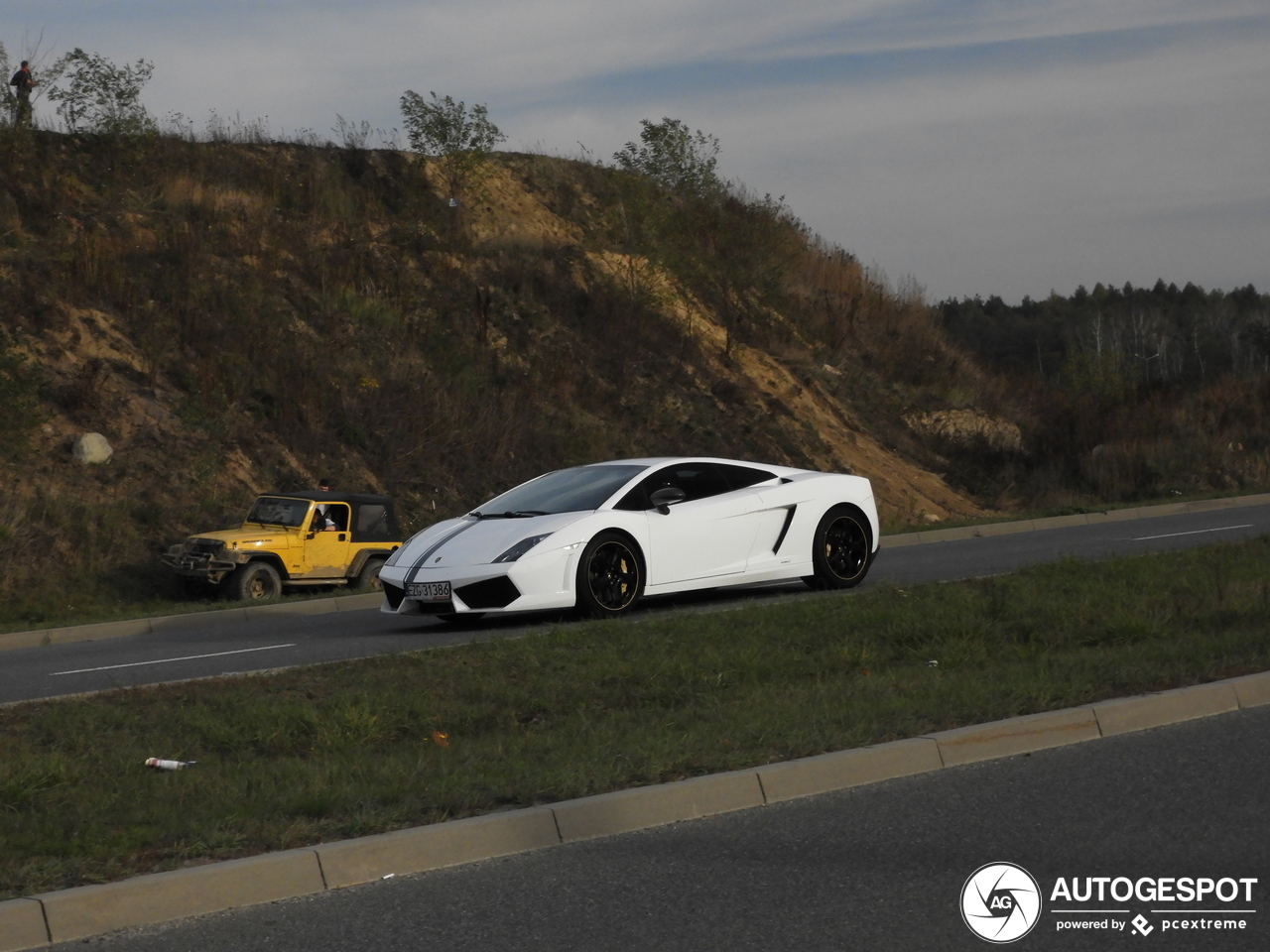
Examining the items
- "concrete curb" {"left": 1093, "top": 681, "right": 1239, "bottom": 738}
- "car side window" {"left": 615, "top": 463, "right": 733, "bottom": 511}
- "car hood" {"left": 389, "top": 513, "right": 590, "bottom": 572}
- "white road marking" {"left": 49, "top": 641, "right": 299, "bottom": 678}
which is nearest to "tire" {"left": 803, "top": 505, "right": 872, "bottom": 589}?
"car side window" {"left": 615, "top": 463, "right": 733, "bottom": 511}

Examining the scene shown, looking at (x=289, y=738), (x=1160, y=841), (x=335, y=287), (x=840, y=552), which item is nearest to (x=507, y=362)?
(x=335, y=287)

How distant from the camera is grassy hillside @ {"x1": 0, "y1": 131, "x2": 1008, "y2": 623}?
917 inches

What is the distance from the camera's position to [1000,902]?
470cm

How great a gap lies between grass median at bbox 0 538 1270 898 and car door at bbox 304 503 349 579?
9395 mm

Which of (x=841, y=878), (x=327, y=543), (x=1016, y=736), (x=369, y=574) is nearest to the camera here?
(x=841, y=878)

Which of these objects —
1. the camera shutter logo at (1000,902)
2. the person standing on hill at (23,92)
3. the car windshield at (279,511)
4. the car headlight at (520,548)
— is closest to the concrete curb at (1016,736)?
the camera shutter logo at (1000,902)

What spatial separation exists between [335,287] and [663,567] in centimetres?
1999

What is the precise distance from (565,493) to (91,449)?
1309 cm

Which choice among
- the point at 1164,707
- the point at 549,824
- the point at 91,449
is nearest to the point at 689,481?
the point at 1164,707

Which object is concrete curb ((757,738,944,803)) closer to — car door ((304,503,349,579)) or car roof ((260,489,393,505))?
car door ((304,503,349,579))

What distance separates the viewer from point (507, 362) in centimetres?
3186

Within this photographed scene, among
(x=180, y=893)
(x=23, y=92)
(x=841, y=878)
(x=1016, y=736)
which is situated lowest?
(x=1016, y=736)

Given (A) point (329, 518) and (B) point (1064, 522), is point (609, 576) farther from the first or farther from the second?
(B) point (1064, 522)

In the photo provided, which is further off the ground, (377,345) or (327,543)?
(377,345)
